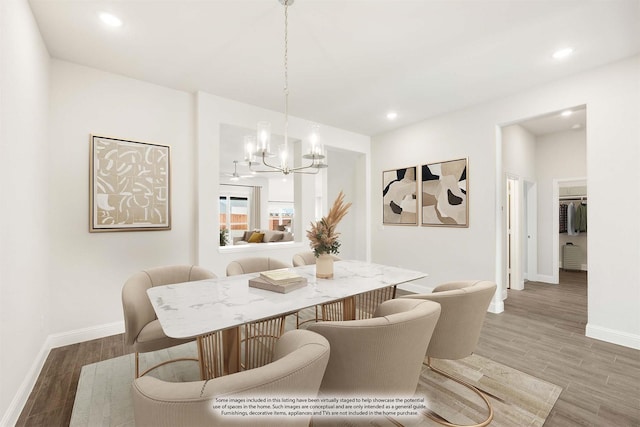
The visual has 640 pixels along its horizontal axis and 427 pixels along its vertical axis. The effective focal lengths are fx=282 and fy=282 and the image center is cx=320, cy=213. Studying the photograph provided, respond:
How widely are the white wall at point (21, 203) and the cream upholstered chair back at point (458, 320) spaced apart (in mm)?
2462

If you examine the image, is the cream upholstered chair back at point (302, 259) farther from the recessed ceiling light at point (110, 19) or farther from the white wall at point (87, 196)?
the recessed ceiling light at point (110, 19)

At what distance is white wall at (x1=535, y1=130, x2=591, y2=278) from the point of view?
511cm

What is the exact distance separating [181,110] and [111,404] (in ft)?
9.68

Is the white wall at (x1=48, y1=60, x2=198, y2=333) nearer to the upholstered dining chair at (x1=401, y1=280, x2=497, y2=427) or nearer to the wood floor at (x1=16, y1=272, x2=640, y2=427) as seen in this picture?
the wood floor at (x1=16, y1=272, x2=640, y2=427)

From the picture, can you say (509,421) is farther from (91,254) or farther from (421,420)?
(91,254)

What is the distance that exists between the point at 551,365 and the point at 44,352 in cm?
431

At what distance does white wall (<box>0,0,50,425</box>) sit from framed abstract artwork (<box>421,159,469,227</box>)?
440 centimetres

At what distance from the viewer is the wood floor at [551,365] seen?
5.82ft

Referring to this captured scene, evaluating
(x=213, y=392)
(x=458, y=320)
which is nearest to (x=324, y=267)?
(x=458, y=320)

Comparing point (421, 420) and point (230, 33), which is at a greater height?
point (230, 33)

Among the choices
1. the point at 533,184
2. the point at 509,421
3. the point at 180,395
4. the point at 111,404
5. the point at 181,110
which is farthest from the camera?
the point at 533,184

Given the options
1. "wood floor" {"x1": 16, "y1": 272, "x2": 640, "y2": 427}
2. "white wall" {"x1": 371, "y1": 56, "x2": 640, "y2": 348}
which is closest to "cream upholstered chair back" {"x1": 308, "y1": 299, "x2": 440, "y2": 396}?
"wood floor" {"x1": 16, "y1": 272, "x2": 640, "y2": 427}

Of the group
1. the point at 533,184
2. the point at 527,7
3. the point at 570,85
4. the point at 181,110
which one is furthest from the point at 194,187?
the point at 533,184

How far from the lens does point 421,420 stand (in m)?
1.72
